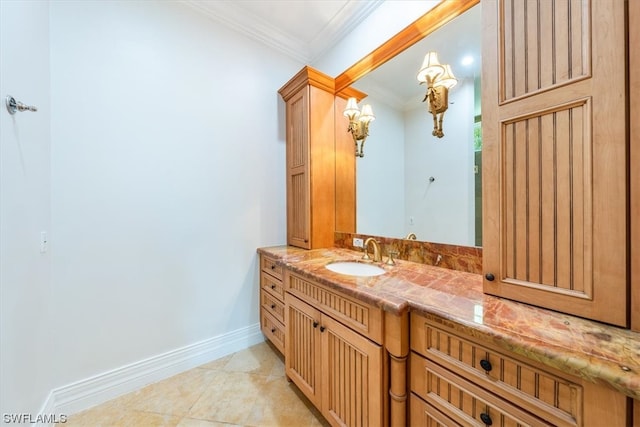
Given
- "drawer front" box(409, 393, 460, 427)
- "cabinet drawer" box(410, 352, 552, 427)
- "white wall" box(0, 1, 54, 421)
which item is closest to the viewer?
"cabinet drawer" box(410, 352, 552, 427)

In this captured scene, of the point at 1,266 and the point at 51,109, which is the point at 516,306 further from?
the point at 51,109

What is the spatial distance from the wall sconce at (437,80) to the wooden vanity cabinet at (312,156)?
900mm

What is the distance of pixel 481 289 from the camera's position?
1.04 m

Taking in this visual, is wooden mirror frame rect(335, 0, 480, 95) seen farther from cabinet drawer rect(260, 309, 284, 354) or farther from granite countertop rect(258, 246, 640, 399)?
cabinet drawer rect(260, 309, 284, 354)

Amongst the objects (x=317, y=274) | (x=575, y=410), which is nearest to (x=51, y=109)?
(x=317, y=274)

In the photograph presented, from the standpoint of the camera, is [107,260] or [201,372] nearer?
[107,260]

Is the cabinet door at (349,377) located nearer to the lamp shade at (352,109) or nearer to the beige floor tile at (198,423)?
the beige floor tile at (198,423)

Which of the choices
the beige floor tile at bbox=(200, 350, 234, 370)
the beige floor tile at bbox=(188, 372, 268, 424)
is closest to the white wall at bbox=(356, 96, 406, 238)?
the beige floor tile at bbox=(188, 372, 268, 424)

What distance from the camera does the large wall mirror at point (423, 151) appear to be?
133cm

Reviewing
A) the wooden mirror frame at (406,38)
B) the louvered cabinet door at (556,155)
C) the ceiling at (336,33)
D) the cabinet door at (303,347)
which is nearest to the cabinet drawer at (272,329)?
the cabinet door at (303,347)

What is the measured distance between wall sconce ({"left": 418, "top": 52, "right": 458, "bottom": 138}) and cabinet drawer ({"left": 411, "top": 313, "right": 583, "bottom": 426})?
1.16 meters

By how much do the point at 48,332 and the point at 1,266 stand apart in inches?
26.6

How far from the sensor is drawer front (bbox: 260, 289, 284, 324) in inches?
73.0

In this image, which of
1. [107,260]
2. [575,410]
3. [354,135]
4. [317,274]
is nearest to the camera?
[575,410]
